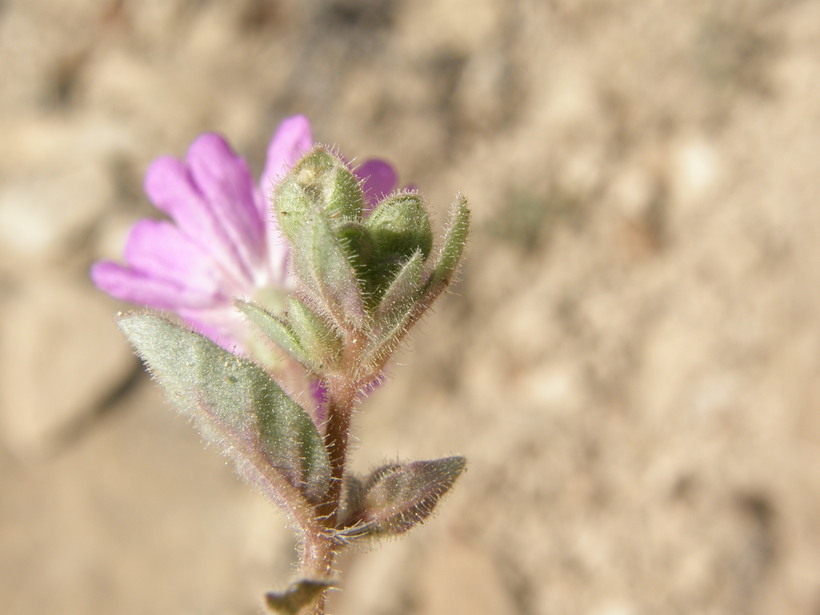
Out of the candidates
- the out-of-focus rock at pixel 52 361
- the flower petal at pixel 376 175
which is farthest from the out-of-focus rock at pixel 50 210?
the flower petal at pixel 376 175

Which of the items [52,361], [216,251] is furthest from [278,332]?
[52,361]

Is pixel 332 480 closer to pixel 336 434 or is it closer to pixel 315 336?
pixel 336 434

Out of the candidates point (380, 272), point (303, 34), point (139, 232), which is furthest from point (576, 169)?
point (380, 272)

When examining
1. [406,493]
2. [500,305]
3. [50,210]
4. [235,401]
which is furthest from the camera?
Result: [50,210]

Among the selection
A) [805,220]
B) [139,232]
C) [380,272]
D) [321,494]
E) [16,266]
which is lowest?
[321,494]

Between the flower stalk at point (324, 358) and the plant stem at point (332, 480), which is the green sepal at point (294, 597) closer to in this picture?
the flower stalk at point (324, 358)

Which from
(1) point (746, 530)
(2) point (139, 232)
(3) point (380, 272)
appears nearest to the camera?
(3) point (380, 272)

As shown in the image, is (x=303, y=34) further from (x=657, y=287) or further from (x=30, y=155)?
(x=657, y=287)
